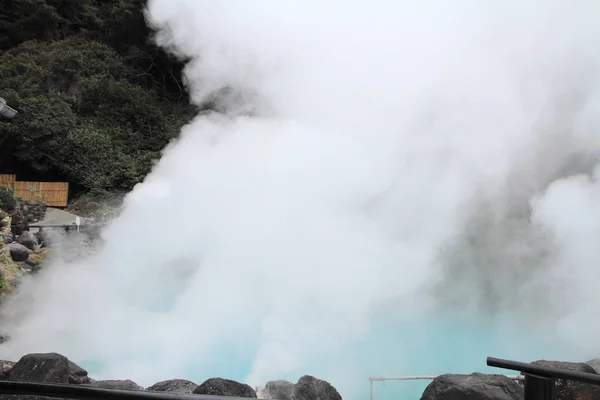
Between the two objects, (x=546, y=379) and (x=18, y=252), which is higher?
(x=18, y=252)

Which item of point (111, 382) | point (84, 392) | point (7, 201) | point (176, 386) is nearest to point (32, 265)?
point (7, 201)

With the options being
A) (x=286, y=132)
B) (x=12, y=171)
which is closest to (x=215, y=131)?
(x=286, y=132)

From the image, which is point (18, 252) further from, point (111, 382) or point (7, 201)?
point (111, 382)

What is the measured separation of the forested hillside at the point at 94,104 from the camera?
1421cm

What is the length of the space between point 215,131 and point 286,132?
8.56ft

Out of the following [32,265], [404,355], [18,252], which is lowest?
[404,355]

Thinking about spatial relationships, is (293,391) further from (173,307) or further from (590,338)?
(590,338)

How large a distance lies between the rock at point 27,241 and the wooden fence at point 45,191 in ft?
21.7

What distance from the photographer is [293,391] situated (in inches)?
105

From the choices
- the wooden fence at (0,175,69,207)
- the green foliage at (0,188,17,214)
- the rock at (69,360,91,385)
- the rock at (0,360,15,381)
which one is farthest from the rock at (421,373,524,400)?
the wooden fence at (0,175,69,207)

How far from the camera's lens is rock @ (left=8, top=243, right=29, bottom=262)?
6582mm

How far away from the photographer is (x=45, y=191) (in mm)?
13680

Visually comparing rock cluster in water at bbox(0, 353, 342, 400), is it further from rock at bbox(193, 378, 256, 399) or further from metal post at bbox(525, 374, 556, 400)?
metal post at bbox(525, 374, 556, 400)

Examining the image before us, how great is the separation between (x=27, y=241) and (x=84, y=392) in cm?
732
